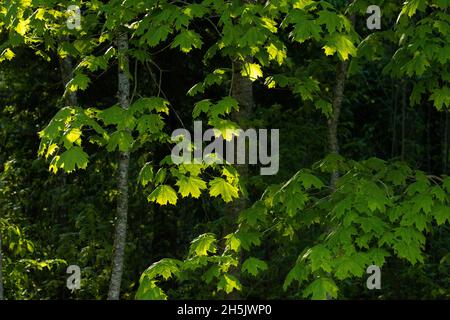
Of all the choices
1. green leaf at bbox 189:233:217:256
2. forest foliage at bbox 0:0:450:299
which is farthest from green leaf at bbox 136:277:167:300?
green leaf at bbox 189:233:217:256

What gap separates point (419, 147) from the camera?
53.1 feet

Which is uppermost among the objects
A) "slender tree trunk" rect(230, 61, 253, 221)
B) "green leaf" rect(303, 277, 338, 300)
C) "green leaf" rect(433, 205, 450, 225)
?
"slender tree trunk" rect(230, 61, 253, 221)

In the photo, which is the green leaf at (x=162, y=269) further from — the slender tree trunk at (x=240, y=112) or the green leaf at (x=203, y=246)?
the slender tree trunk at (x=240, y=112)

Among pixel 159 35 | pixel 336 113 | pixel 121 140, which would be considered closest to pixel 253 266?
pixel 121 140

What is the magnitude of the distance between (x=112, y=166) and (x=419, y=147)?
265 inches

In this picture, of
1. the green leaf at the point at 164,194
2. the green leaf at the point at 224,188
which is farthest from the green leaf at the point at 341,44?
the green leaf at the point at 164,194

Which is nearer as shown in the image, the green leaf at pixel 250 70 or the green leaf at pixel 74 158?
the green leaf at pixel 74 158

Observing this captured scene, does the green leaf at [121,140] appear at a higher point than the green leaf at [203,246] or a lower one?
higher

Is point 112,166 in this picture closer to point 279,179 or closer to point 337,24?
point 279,179

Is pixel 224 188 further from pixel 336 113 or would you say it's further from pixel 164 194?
pixel 336 113

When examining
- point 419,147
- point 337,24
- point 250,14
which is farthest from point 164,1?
point 419,147

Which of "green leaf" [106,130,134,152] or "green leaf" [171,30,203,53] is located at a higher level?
"green leaf" [171,30,203,53]

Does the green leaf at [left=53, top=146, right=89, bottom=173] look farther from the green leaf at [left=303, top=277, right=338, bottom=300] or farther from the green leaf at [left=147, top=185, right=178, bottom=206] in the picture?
the green leaf at [left=303, top=277, right=338, bottom=300]
